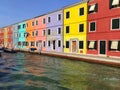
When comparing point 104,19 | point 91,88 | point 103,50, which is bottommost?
point 91,88

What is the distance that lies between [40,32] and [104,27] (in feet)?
89.9

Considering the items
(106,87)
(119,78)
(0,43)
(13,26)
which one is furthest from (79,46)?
(0,43)

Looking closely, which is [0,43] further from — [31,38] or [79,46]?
[79,46]

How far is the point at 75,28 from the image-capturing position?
4494 centimetres

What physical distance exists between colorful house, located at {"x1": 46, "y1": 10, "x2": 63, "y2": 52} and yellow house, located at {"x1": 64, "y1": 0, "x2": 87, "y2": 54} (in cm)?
227

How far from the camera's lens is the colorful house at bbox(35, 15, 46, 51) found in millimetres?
59050

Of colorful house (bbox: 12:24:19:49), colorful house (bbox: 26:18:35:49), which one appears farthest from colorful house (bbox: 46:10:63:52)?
colorful house (bbox: 12:24:19:49)

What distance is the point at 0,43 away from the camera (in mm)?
102188

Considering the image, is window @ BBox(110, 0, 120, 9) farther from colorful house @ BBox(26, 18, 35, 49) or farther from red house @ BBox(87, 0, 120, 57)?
colorful house @ BBox(26, 18, 35, 49)

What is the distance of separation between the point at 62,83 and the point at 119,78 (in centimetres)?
577

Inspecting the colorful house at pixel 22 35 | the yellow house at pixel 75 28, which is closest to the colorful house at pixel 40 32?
the colorful house at pixel 22 35

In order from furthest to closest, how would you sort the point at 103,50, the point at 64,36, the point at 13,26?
the point at 13,26, the point at 64,36, the point at 103,50

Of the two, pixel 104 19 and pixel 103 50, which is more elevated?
pixel 104 19

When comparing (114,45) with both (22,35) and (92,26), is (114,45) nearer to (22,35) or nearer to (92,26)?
(92,26)
